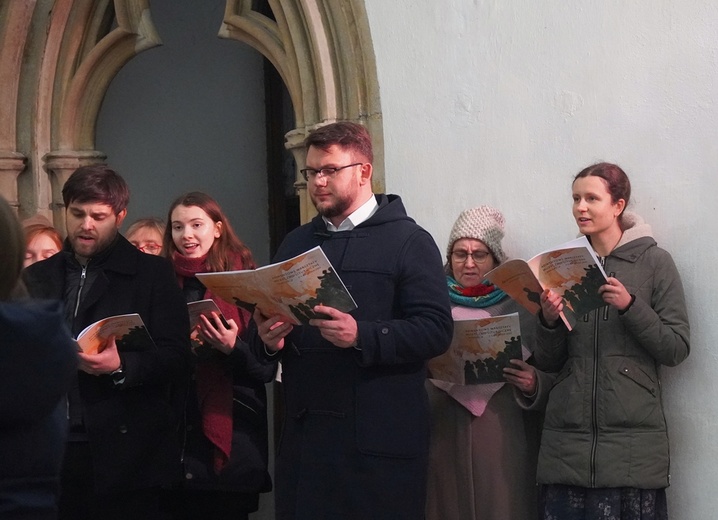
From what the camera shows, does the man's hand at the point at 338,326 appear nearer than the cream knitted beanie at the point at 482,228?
Yes

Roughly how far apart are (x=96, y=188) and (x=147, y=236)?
114 cm

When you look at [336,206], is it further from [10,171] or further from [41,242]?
[10,171]

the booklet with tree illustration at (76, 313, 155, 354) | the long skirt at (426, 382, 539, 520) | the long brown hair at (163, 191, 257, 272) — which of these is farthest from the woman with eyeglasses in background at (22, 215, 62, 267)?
the long skirt at (426, 382, 539, 520)

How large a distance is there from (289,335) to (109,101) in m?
3.93

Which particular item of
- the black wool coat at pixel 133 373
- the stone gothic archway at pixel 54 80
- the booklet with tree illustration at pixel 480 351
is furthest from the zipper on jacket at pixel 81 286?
the stone gothic archway at pixel 54 80

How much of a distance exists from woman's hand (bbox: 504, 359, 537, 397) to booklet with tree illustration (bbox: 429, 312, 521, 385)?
0.03m

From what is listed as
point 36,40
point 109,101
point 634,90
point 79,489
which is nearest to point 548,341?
point 634,90

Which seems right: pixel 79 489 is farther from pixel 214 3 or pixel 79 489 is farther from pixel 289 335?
pixel 214 3

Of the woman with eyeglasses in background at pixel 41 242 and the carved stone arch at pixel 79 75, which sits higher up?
the carved stone arch at pixel 79 75

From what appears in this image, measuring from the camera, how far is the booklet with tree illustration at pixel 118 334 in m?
4.24

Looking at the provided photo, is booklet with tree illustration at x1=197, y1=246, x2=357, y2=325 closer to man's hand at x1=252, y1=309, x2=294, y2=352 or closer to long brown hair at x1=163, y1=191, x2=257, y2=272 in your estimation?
man's hand at x1=252, y1=309, x2=294, y2=352

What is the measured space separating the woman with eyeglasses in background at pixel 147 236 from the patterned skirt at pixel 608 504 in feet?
7.46

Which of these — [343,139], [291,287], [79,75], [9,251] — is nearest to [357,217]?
[343,139]

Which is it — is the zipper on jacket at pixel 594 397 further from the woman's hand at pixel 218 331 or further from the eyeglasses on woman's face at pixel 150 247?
the eyeglasses on woman's face at pixel 150 247
